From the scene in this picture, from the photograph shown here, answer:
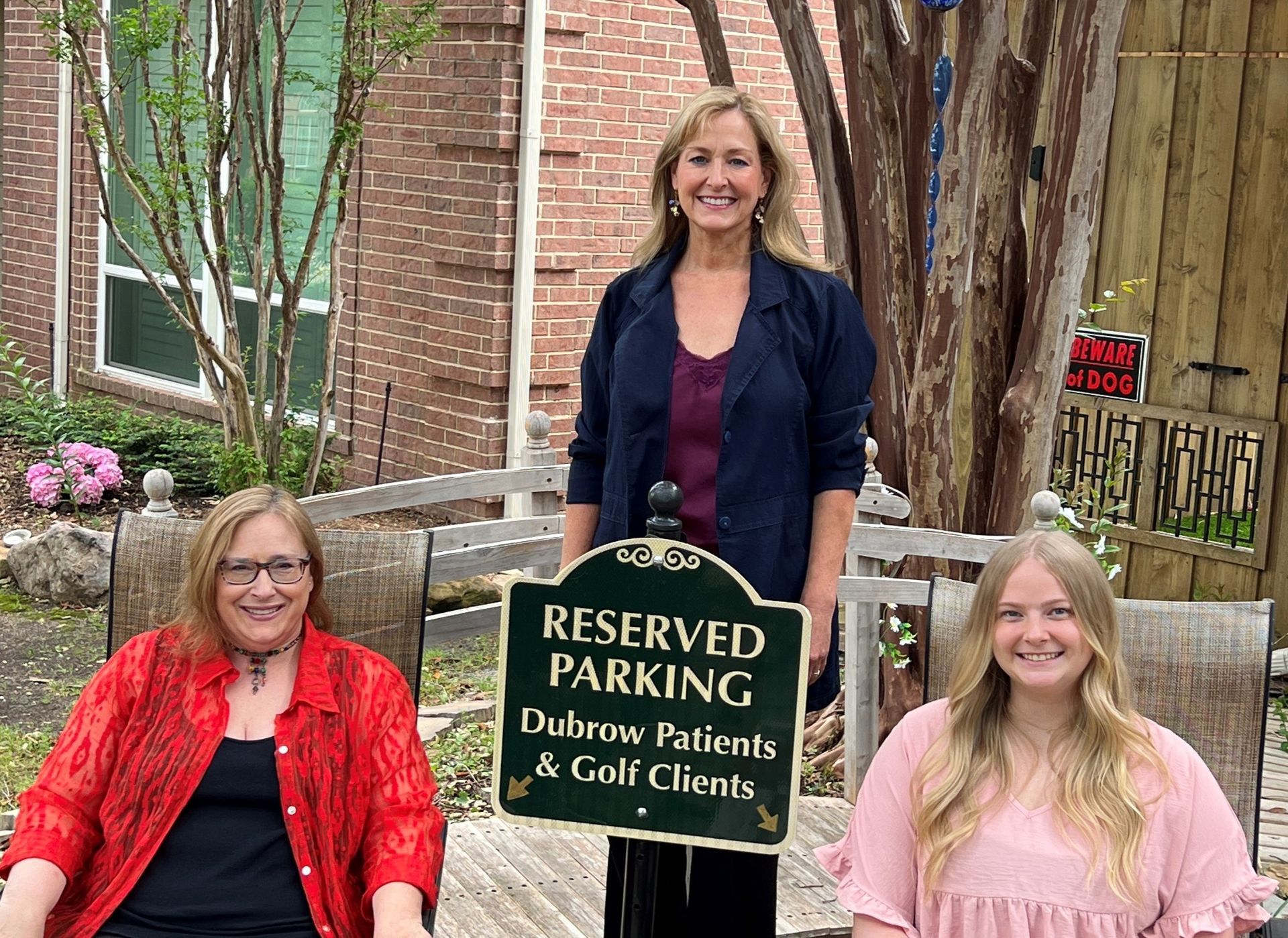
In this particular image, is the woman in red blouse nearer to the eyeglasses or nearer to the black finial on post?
the eyeglasses

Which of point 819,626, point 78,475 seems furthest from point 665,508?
point 78,475

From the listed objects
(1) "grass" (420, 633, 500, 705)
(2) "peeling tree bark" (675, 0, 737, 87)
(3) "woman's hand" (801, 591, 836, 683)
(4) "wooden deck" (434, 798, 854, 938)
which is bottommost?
(1) "grass" (420, 633, 500, 705)

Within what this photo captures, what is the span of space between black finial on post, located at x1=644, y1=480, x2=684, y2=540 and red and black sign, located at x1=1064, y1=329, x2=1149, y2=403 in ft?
13.4

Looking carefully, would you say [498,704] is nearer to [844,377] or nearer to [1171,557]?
[844,377]

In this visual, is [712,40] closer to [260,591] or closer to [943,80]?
[943,80]

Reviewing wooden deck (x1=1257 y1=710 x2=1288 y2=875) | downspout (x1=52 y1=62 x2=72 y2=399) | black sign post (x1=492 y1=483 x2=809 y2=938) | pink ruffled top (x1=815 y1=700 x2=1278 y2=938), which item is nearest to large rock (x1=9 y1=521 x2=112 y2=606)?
downspout (x1=52 y1=62 x2=72 y2=399)

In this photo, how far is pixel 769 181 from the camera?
3.00 meters

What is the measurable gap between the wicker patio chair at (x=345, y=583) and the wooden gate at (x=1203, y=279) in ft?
12.4

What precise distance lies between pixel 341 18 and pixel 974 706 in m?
6.55

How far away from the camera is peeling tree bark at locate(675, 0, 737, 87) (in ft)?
16.2

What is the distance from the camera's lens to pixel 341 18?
8.30 m

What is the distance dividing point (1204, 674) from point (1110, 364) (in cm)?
352

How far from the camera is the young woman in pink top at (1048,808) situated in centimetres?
258

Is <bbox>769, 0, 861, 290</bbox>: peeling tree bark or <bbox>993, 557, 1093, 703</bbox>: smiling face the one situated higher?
<bbox>769, 0, 861, 290</bbox>: peeling tree bark
